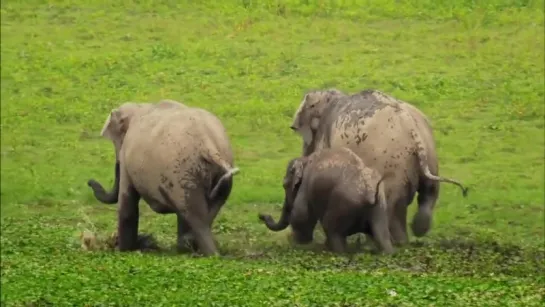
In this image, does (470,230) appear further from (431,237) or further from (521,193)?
(521,193)

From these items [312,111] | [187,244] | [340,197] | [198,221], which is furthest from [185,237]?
[312,111]

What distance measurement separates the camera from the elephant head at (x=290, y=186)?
18547 mm

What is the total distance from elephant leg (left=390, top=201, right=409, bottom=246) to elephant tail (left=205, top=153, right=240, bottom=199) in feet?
6.08

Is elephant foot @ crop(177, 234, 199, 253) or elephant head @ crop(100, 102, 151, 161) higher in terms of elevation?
elephant head @ crop(100, 102, 151, 161)

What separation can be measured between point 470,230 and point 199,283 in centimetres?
664

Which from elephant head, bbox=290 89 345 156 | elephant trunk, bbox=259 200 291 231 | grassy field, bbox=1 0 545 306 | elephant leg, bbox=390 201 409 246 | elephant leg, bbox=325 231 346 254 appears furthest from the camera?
elephant head, bbox=290 89 345 156

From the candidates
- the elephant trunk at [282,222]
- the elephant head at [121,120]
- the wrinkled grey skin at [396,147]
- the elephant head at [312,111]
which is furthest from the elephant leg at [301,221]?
the elephant head at [121,120]

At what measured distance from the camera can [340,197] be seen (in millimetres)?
17891

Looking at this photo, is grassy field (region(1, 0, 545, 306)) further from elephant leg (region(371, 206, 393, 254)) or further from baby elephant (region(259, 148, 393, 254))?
baby elephant (region(259, 148, 393, 254))

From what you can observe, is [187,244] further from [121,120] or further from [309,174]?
[121,120]

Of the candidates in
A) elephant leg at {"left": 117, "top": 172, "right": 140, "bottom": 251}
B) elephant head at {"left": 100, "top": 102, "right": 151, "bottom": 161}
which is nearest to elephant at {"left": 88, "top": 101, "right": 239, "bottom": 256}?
elephant leg at {"left": 117, "top": 172, "right": 140, "bottom": 251}

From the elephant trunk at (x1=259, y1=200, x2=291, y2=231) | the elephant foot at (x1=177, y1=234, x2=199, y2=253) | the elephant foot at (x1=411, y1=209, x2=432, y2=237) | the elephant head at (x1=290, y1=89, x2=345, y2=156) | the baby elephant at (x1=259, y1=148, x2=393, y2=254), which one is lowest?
the elephant foot at (x1=177, y1=234, x2=199, y2=253)

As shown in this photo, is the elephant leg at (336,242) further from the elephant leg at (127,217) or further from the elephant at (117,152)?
the elephant at (117,152)

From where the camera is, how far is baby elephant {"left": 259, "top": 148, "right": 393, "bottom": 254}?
1783 centimetres
